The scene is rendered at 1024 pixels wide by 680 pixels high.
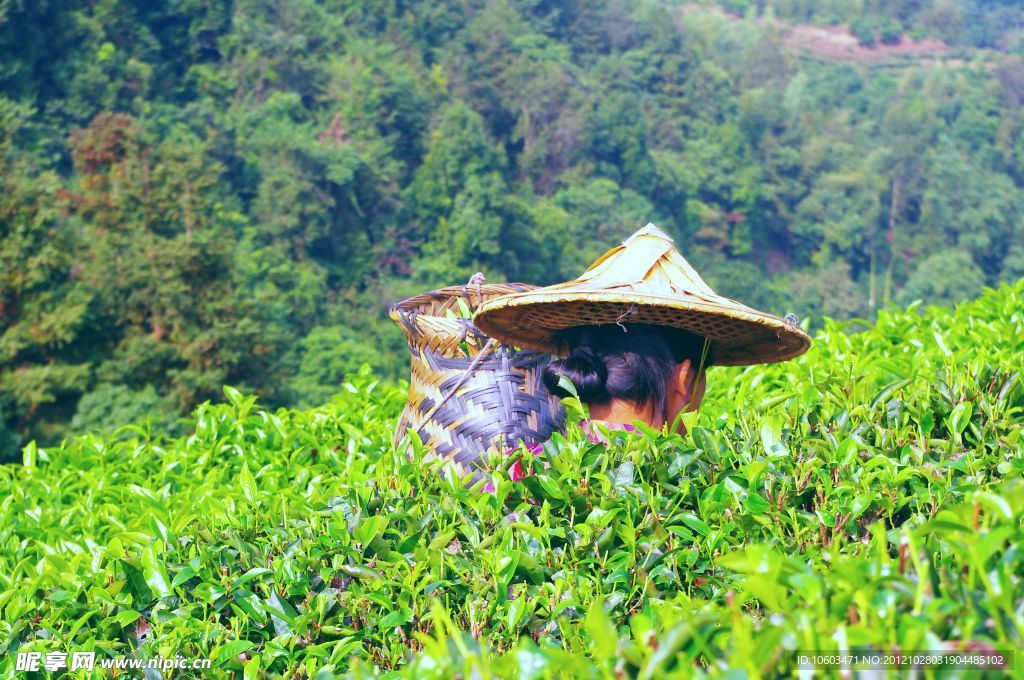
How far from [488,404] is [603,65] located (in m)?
50.6

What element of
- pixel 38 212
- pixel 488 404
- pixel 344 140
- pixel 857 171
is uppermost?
pixel 488 404

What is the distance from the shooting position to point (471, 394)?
2299 millimetres

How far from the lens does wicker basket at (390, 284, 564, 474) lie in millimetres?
2279

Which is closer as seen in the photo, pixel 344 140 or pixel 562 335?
pixel 562 335

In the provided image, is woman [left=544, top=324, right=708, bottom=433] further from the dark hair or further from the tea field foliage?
the tea field foliage

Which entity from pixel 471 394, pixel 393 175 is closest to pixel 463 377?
pixel 471 394

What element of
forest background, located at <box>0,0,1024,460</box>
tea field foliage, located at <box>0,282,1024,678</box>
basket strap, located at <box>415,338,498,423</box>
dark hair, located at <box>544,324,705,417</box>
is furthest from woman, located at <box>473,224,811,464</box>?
forest background, located at <box>0,0,1024,460</box>

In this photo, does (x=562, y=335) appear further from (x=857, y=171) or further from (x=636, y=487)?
(x=857, y=171)

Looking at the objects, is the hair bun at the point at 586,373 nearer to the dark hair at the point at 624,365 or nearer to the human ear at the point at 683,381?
the dark hair at the point at 624,365

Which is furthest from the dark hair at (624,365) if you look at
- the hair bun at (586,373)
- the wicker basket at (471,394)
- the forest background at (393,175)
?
the forest background at (393,175)

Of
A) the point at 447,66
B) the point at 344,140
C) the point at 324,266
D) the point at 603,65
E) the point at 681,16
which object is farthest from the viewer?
the point at 681,16

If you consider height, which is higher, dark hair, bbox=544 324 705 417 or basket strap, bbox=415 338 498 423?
dark hair, bbox=544 324 705 417

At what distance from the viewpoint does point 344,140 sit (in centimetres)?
3844

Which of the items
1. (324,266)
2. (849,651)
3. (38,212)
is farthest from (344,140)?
(849,651)
